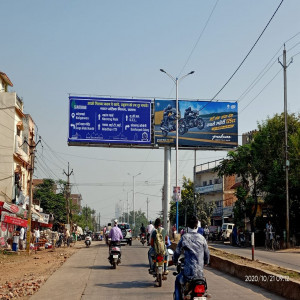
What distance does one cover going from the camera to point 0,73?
4206 centimetres

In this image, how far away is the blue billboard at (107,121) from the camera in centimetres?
3778

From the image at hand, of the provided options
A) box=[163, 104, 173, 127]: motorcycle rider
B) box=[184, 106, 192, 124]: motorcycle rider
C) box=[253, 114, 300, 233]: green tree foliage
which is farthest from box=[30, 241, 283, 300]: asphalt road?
box=[184, 106, 192, 124]: motorcycle rider

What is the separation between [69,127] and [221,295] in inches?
1100

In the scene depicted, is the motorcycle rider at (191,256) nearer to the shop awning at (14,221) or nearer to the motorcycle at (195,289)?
the motorcycle at (195,289)

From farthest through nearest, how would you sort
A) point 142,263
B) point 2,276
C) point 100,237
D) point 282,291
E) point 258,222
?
point 100,237
point 258,222
point 142,263
point 2,276
point 282,291

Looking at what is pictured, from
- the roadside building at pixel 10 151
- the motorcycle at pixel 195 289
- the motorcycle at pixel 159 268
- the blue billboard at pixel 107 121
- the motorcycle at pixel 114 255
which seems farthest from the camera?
the roadside building at pixel 10 151

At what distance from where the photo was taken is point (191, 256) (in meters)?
8.49

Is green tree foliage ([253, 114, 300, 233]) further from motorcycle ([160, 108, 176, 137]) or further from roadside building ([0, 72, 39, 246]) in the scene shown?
roadside building ([0, 72, 39, 246])

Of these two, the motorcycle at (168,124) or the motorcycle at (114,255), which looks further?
the motorcycle at (168,124)

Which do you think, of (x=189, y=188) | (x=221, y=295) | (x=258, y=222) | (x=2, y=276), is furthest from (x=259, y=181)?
(x=189, y=188)

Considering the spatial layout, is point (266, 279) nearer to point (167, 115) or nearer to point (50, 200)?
point (167, 115)

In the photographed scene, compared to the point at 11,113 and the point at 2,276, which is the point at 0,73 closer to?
the point at 11,113

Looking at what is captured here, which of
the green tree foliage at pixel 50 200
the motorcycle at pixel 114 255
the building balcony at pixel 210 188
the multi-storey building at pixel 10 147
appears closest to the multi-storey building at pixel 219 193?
the building balcony at pixel 210 188

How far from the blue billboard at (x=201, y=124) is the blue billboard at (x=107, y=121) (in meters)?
1.97
